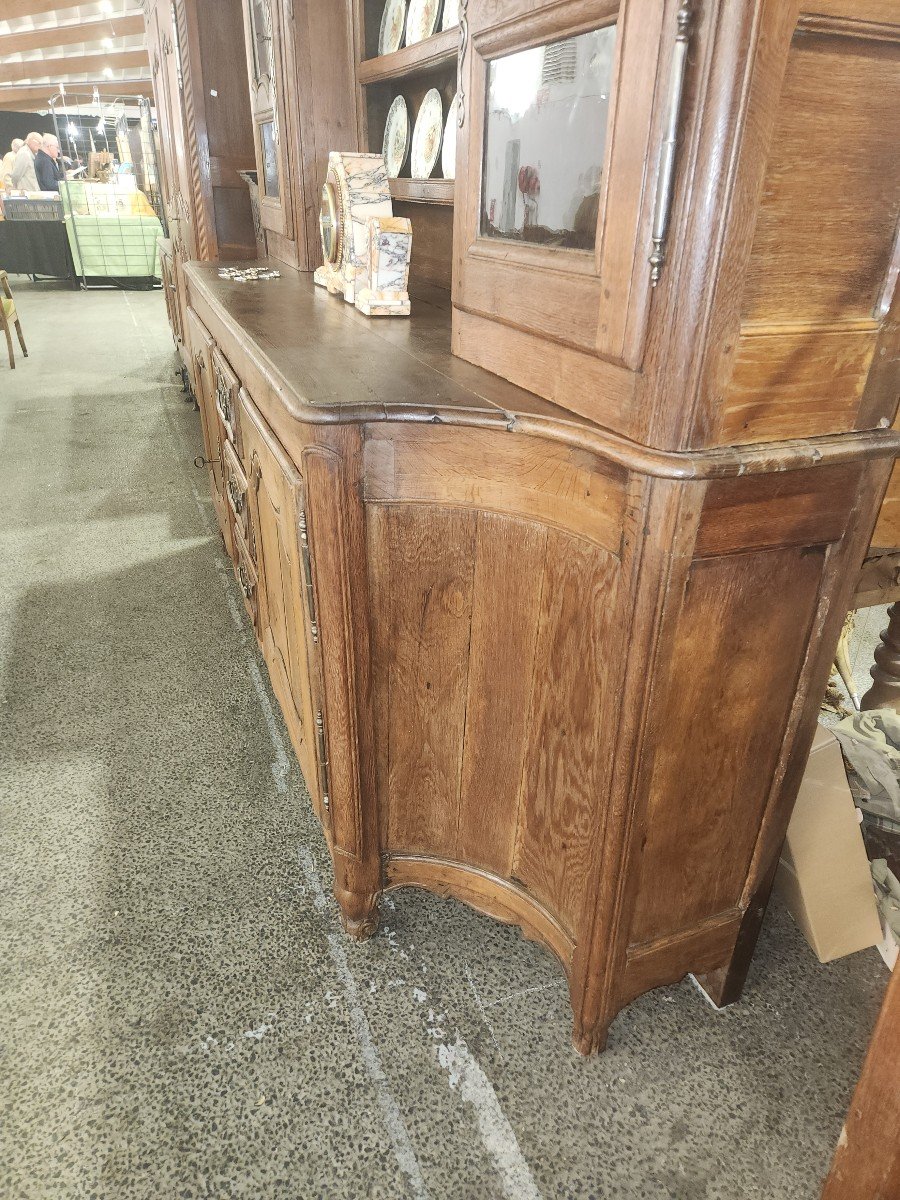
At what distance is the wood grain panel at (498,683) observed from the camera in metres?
1.17

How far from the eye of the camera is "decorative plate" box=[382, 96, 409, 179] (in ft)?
7.39

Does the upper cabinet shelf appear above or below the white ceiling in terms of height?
below

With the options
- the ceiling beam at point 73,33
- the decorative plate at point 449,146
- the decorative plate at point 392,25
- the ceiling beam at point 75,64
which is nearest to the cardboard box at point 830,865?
the decorative plate at point 449,146

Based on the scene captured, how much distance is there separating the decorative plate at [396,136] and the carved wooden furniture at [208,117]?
199 cm

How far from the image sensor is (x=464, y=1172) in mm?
1175

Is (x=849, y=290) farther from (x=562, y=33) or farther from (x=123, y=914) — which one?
(x=123, y=914)

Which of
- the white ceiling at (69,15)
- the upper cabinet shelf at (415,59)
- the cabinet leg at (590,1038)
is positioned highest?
the white ceiling at (69,15)

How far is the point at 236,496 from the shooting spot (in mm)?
2092

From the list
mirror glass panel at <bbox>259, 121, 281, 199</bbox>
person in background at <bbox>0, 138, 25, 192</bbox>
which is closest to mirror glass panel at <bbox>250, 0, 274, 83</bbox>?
mirror glass panel at <bbox>259, 121, 281, 199</bbox>

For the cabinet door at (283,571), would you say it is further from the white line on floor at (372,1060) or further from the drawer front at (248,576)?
the white line on floor at (372,1060)

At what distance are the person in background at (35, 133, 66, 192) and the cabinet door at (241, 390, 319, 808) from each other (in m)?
14.6

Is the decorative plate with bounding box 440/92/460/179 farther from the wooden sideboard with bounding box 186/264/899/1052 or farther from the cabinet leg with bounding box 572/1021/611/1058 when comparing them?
the cabinet leg with bounding box 572/1021/611/1058

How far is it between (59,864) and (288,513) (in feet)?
3.29

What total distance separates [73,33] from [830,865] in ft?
45.2
